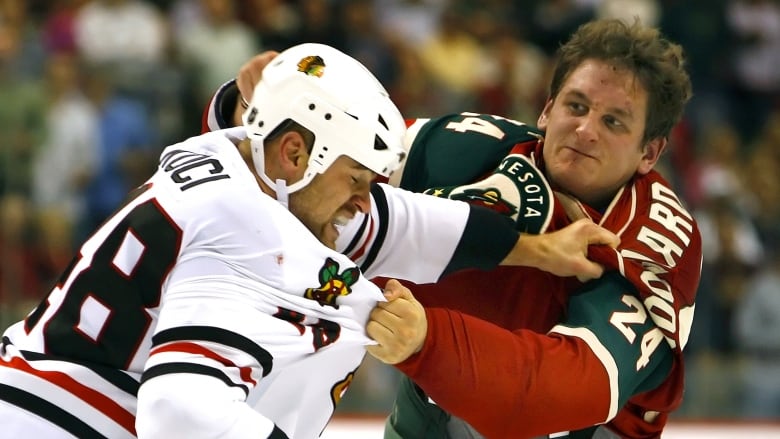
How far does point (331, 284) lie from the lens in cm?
284

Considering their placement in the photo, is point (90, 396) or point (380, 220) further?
point (380, 220)

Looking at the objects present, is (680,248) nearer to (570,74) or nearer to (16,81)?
(570,74)

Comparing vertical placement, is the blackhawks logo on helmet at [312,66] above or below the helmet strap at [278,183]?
above

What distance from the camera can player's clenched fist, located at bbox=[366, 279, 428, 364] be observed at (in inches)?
116

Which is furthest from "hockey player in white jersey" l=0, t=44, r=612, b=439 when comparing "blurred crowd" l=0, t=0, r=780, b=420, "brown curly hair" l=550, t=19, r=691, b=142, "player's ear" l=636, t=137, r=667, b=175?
"blurred crowd" l=0, t=0, r=780, b=420

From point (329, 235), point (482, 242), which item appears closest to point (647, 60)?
point (482, 242)

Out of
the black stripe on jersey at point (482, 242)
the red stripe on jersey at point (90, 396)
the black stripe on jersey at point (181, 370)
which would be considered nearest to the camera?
the black stripe on jersey at point (181, 370)

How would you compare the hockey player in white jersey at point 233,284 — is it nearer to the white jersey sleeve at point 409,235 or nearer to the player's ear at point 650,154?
the white jersey sleeve at point 409,235

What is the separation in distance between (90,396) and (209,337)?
0.36m

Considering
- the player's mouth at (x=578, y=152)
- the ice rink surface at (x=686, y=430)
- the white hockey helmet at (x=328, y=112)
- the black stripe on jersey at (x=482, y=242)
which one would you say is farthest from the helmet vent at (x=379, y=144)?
the ice rink surface at (x=686, y=430)

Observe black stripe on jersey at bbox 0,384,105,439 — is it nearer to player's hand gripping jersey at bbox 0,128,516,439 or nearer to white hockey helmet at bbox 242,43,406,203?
player's hand gripping jersey at bbox 0,128,516,439

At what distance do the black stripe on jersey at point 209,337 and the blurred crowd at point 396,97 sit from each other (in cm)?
292

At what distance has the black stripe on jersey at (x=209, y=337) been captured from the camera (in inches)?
101

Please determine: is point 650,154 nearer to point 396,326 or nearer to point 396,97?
point 396,326
